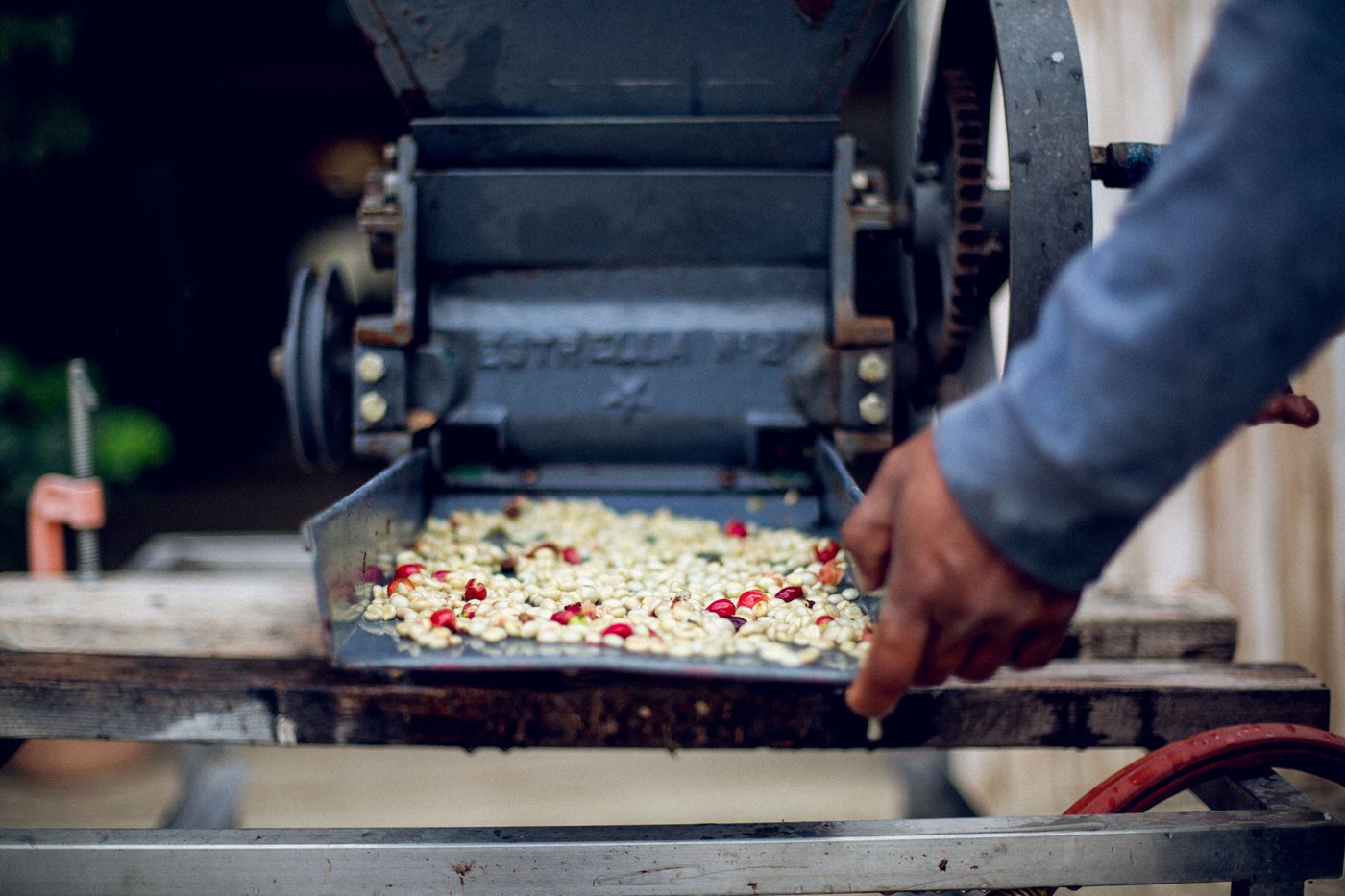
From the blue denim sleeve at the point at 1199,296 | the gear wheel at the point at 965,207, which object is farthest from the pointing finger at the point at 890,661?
the gear wheel at the point at 965,207

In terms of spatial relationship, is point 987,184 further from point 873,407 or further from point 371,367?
point 371,367

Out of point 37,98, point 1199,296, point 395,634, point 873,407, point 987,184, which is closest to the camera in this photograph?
point 1199,296

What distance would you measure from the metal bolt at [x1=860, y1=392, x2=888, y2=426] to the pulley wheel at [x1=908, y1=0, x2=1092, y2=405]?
0.40ft

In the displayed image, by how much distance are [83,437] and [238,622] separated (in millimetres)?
589

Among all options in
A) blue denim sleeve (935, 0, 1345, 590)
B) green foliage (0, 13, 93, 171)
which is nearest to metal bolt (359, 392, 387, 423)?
blue denim sleeve (935, 0, 1345, 590)

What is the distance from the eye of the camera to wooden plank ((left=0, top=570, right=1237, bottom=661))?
4.73ft

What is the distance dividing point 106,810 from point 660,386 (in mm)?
2372

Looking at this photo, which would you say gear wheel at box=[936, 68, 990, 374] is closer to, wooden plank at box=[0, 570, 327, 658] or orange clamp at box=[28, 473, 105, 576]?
wooden plank at box=[0, 570, 327, 658]

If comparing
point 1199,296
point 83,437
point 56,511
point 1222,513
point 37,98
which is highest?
point 37,98

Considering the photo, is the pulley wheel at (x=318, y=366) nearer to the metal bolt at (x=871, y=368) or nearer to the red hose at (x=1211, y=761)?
the metal bolt at (x=871, y=368)

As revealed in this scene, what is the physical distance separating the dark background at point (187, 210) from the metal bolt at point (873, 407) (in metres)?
2.71

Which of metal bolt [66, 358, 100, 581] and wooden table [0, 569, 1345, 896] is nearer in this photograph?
wooden table [0, 569, 1345, 896]

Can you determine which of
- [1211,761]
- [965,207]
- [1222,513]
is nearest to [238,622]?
[965,207]

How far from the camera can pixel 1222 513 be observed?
2.27 meters
